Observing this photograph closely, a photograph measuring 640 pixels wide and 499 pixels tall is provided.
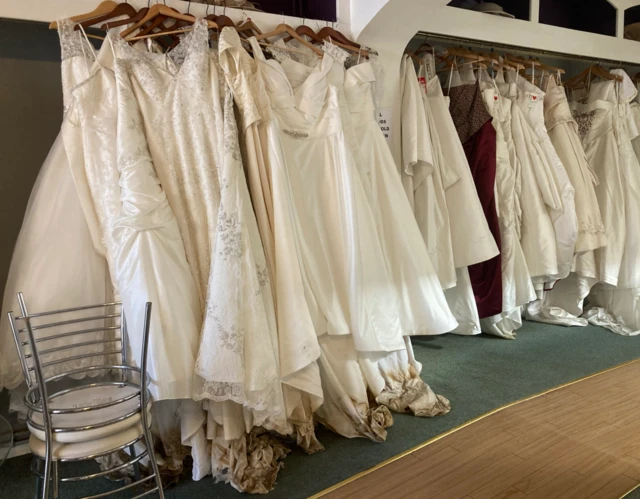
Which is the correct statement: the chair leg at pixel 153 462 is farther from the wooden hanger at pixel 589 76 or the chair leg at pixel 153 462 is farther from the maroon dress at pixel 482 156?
the wooden hanger at pixel 589 76

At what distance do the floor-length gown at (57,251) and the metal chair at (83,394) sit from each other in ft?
0.11

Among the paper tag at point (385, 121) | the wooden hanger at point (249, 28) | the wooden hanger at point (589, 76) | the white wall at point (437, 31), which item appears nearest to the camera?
the wooden hanger at point (249, 28)

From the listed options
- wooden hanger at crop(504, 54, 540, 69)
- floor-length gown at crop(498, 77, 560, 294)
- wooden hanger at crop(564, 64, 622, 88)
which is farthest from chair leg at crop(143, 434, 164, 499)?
wooden hanger at crop(564, 64, 622, 88)

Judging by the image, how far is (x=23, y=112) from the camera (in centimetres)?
195

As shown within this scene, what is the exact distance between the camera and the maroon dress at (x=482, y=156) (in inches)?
106

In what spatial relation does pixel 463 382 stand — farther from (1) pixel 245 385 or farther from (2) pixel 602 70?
(2) pixel 602 70

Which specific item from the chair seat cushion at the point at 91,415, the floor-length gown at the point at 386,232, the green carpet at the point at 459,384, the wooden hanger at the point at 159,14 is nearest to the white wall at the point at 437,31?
the floor-length gown at the point at 386,232

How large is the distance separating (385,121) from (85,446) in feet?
5.86

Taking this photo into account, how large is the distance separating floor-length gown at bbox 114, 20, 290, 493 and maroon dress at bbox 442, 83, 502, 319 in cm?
144
